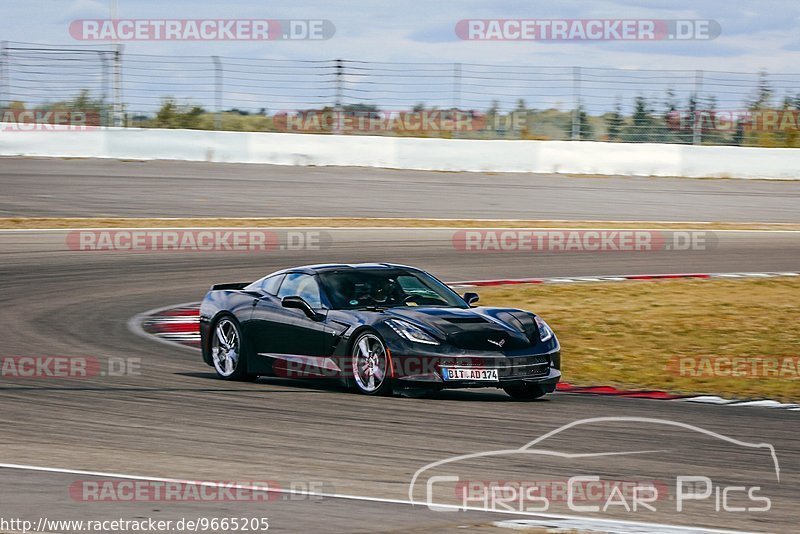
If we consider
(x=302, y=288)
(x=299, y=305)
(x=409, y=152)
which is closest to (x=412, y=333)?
(x=299, y=305)

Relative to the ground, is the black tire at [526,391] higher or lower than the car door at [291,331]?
lower

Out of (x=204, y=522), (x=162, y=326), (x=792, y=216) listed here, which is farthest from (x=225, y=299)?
(x=792, y=216)

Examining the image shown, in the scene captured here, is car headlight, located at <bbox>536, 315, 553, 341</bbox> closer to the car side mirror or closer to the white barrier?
the car side mirror

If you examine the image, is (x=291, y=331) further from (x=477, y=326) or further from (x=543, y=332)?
(x=543, y=332)

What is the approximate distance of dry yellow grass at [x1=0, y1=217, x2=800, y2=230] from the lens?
871 inches

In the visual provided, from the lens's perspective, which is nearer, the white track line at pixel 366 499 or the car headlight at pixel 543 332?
the white track line at pixel 366 499

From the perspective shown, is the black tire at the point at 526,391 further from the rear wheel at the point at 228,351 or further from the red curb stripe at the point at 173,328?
the red curb stripe at the point at 173,328

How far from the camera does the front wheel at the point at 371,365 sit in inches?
370

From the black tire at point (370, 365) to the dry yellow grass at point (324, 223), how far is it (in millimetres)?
13185

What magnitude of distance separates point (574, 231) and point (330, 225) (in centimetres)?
456

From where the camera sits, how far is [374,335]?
948 cm

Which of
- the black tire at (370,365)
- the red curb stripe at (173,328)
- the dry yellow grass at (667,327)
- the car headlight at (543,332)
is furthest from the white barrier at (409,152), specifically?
the black tire at (370,365)

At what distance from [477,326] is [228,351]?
257 centimetres

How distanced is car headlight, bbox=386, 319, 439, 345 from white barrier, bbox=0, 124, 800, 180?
1940 cm
